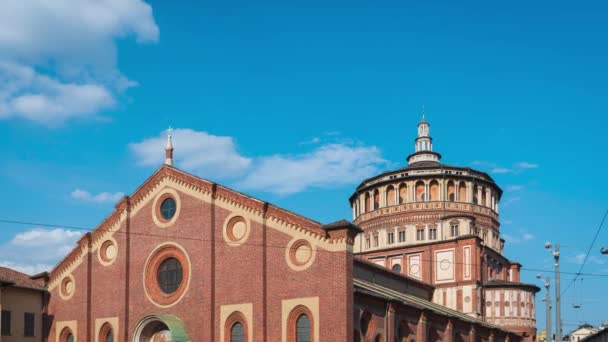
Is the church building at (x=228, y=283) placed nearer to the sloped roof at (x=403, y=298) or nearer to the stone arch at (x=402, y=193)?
the sloped roof at (x=403, y=298)

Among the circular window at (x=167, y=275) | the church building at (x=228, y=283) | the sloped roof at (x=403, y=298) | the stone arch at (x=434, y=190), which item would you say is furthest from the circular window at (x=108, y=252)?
the stone arch at (x=434, y=190)

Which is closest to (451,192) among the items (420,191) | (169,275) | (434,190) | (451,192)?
(451,192)

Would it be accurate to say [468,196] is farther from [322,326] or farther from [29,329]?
[29,329]

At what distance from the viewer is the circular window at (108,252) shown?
3844 cm

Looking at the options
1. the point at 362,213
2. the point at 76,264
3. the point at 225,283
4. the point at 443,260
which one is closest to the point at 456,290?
the point at 443,260

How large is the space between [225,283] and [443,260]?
22731 millimetres

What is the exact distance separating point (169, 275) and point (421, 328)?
501 inches

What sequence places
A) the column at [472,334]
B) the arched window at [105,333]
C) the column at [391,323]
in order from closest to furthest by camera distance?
the column at [391,323] → the arched window at [105,333] → the column at [472,334]

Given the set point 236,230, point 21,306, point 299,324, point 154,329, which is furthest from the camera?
point 21,306

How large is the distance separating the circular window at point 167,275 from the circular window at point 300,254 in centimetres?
596

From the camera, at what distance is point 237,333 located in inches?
1307

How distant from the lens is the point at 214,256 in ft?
113

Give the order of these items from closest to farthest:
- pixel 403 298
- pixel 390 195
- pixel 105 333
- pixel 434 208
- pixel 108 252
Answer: pixel 105 333
pixel 108 252
pixel 403 298
pixel 434 208
pixel 390 195

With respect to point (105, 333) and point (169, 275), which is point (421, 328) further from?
point (105, 333)
